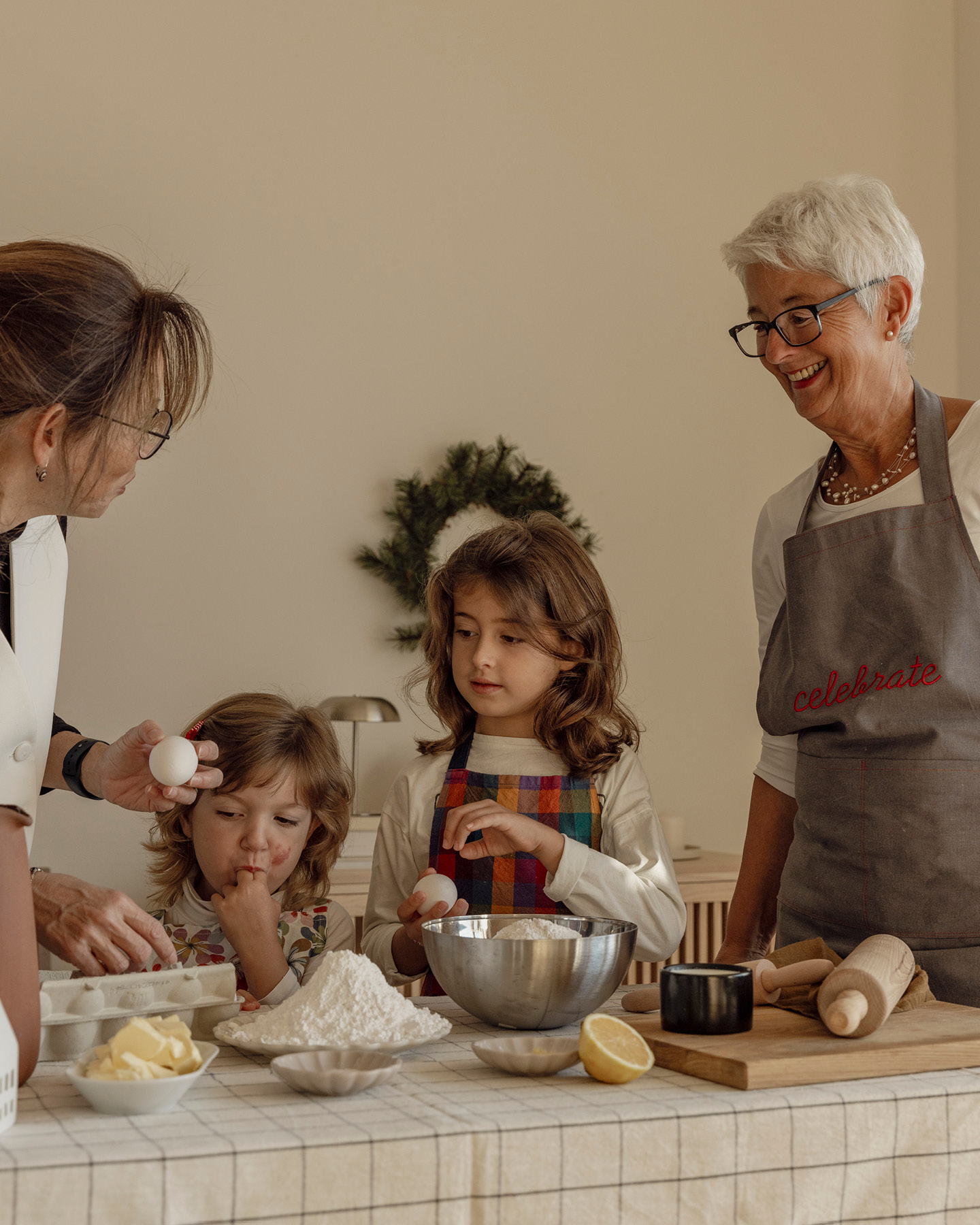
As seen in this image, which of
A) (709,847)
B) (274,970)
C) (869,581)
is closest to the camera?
(869,581)

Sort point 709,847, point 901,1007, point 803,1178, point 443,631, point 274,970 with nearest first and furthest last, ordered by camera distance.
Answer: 1. point 803,1178
2. point 901,1007
3. point 274,970
4. point 443,631
5. point 709,847

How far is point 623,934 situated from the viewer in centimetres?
104

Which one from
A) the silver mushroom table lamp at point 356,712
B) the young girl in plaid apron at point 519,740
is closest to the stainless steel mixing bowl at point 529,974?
the young girl in plaid apron at point 519,740

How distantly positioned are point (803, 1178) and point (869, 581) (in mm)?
736

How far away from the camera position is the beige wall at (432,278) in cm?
290

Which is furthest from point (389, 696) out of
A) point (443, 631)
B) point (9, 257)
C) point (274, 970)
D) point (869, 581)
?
point (9, 257)

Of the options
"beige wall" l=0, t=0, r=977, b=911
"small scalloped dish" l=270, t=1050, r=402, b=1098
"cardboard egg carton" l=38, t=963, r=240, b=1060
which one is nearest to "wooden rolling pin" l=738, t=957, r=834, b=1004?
"small scalloped dish" l=270, t=1050, r=402, b=1098

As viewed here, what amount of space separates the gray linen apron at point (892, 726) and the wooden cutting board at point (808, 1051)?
0.29 meters

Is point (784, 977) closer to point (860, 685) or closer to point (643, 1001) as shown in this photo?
point (643, 1001)

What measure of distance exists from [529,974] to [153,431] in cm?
66

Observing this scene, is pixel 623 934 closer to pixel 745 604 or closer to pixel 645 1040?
pixel 645 1040

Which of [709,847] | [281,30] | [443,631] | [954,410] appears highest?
[281,30]

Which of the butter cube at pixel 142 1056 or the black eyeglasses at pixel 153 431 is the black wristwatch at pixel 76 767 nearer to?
the black eyeglasses at pixel 153 431

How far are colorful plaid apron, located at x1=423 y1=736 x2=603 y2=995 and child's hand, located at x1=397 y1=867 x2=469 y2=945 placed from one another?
263 millimetres
